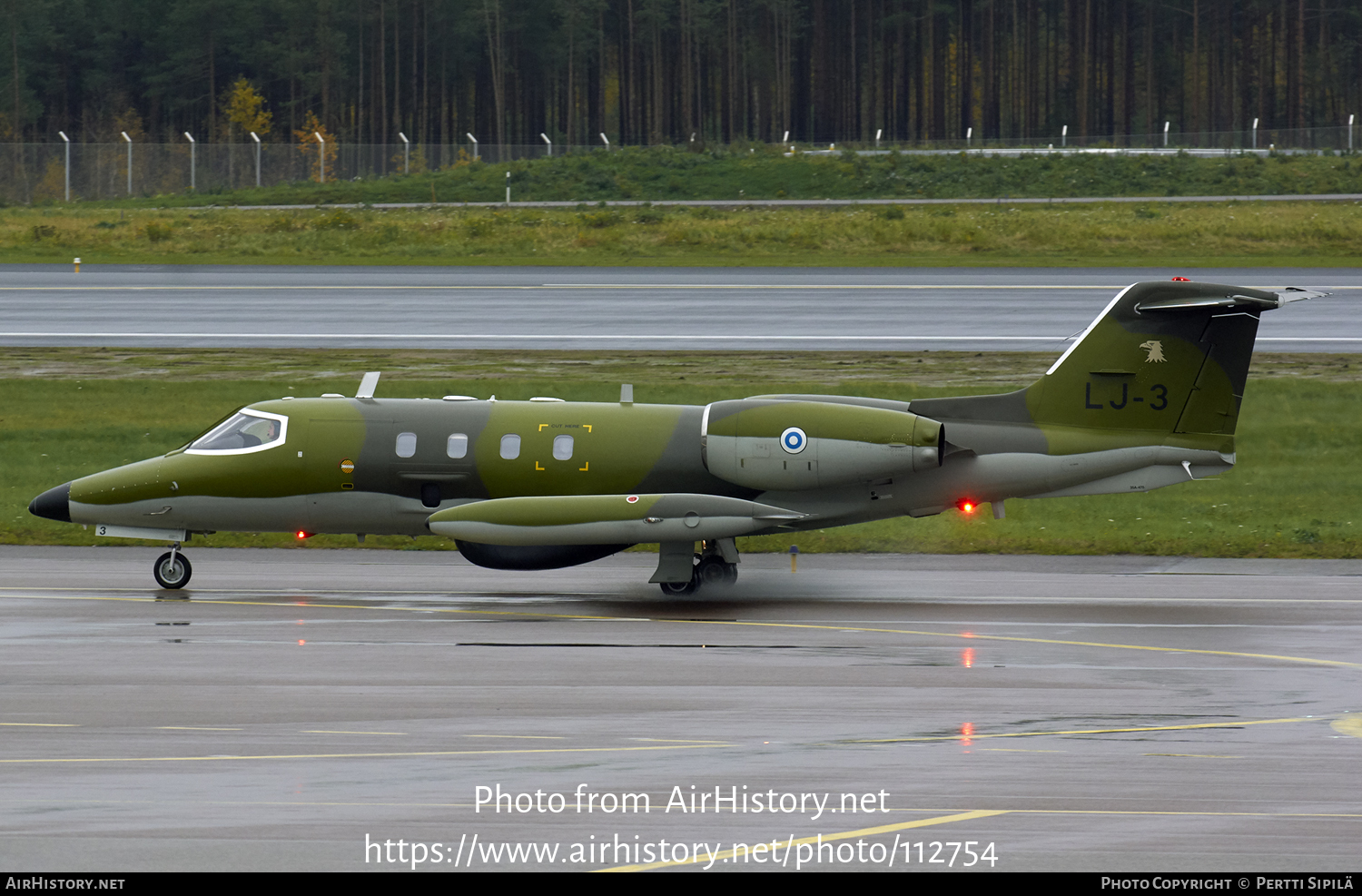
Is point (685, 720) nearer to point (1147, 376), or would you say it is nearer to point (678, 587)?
point (678, 587)

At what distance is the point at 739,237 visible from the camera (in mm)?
62656

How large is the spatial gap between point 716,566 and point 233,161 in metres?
74.3

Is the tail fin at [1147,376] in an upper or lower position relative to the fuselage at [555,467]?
upper

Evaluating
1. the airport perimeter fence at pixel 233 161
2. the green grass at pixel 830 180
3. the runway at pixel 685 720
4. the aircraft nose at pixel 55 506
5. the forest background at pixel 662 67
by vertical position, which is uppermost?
the forest background at pixel 662 67

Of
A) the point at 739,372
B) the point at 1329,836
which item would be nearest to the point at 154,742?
the point at 1329,836

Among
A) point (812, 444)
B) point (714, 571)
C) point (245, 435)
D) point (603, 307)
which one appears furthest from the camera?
point (603, 307)

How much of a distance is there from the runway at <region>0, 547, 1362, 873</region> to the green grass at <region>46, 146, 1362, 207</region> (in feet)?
196

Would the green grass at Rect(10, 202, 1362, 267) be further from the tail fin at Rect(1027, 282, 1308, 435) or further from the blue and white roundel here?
the blue and white roundel

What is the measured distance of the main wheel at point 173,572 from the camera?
69.8ft

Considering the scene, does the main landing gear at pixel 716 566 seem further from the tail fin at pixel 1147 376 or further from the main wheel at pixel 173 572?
the main wheel at pixel 173 572

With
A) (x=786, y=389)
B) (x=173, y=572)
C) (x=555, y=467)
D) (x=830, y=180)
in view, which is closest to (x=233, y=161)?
(x=830, y=180)

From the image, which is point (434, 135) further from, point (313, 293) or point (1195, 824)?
point (1195, 824)

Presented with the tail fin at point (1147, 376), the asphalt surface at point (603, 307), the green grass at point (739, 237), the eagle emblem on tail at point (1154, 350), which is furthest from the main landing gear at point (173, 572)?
the green grass at point (739, 237)

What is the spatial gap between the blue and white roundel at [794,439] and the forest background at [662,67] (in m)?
106
